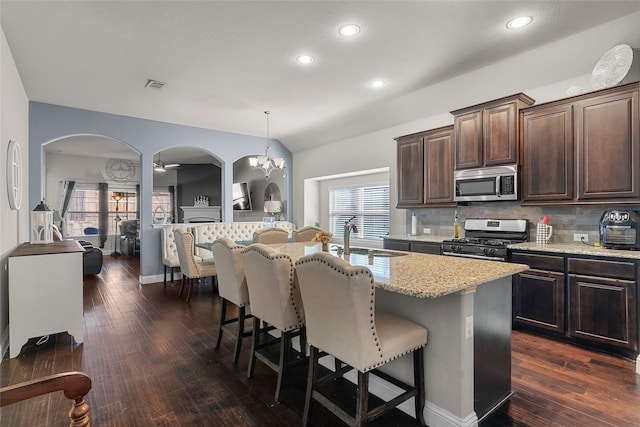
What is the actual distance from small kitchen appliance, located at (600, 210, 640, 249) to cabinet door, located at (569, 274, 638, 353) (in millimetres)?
396

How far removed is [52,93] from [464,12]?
195 inches

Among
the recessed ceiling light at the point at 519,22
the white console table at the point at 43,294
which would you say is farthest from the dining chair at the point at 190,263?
the recessed ceiling light at the point at 519,22

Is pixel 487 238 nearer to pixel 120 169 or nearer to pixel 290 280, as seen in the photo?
pixel 290 280

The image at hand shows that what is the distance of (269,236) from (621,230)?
3678 mm

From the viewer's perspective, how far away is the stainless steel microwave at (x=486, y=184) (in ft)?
11.9

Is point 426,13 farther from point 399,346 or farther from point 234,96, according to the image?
point 234,96

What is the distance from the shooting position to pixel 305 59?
3.44 m

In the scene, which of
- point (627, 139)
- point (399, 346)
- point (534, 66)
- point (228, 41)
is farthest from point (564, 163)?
point (228, 41)

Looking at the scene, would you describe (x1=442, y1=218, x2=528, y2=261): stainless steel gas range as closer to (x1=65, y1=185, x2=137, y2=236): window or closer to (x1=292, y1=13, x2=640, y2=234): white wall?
(x1=292, y1=13, x2=640, y2=234): white wall

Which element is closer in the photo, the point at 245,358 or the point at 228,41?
the point at 245,358

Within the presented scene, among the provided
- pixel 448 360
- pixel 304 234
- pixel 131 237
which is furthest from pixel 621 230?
pixel 131 237

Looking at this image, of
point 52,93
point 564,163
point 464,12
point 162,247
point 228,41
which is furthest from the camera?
point 162,247

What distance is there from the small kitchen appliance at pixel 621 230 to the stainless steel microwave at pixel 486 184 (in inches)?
31.9

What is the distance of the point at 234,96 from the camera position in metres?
4.56
